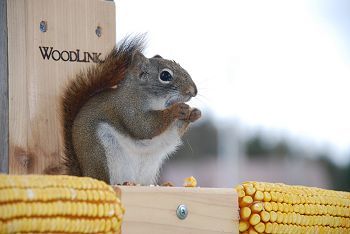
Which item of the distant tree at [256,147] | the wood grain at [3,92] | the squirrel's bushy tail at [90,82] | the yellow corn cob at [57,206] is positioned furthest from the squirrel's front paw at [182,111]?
the distant tree at [256,147]

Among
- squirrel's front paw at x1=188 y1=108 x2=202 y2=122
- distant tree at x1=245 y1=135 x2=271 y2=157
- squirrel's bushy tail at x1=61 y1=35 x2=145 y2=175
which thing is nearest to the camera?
squirrel's front paw at x1=188 y1=108 x2=202 y2=122

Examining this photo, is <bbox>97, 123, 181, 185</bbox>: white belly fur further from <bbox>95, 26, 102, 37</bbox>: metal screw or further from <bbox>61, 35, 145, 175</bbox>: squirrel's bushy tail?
<bbox>95, 26, 102, 37</bbox>: metal screw

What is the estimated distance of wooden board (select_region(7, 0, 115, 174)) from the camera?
7.45 ft

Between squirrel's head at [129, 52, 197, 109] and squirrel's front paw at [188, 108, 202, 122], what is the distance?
121 mm

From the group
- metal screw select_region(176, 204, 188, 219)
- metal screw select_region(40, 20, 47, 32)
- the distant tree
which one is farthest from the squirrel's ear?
the distant tree

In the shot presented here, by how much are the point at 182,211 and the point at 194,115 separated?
0.45 metres

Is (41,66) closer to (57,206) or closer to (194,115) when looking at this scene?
(194,115)

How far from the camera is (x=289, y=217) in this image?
2.03 metres

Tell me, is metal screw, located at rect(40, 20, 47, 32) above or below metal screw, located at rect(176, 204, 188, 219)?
above

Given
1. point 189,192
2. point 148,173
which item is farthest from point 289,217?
point 148,173

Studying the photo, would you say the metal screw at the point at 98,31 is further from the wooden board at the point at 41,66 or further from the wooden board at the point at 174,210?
the wooden board at the point at 174,210

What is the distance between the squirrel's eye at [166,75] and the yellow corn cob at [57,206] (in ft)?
2.43

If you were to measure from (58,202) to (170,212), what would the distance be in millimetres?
318

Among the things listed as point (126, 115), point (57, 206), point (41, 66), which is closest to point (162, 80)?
point (126, 115)
